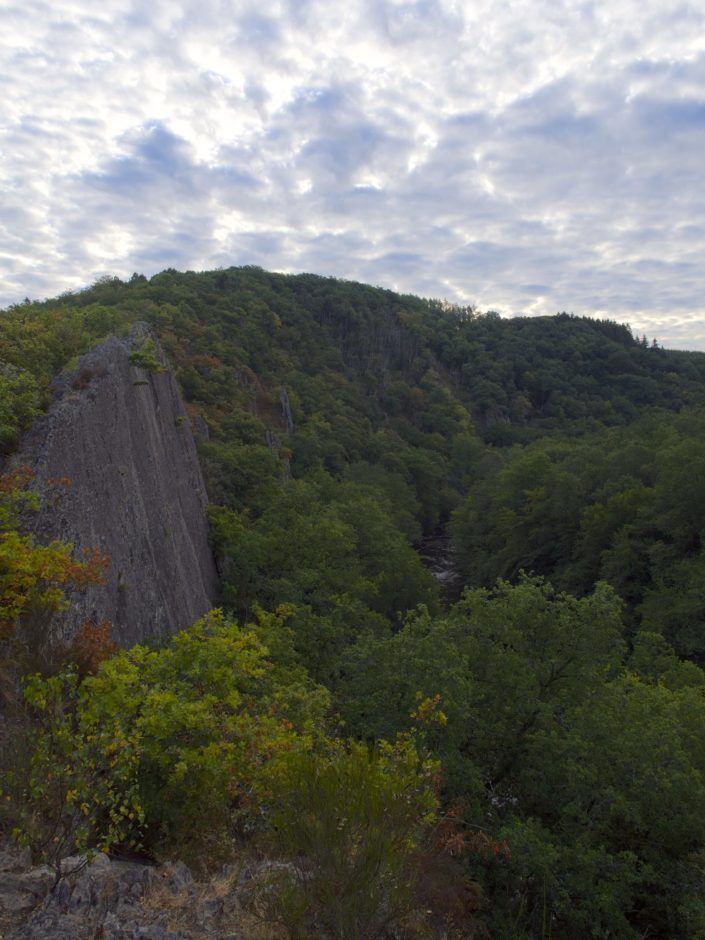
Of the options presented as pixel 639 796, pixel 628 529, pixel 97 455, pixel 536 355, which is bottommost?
pixel 639 796

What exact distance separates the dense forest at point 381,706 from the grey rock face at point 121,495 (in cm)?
66

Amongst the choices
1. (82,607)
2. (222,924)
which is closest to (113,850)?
(222,924)

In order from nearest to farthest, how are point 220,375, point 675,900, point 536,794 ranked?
point 675,900 → point 536,794 → point 220,375

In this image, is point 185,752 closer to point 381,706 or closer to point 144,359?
point 381,706

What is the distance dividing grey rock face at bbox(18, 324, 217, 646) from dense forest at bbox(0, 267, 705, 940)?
66 cm

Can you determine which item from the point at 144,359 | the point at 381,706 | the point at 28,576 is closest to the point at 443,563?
the point at 144,359

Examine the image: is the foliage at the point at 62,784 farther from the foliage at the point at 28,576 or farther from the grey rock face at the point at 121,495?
the grey rock face at the point at 121,495

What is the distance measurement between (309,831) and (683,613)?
24.2 metres

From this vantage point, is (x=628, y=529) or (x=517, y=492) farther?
(x=517, y=492)

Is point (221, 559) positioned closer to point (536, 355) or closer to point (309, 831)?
point (309, 831)

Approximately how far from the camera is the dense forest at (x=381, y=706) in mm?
5074

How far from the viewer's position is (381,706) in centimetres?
1212

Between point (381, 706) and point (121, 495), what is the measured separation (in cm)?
726

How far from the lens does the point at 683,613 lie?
2431 centimetres
